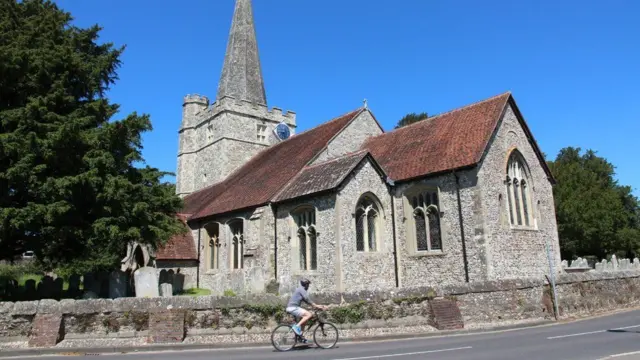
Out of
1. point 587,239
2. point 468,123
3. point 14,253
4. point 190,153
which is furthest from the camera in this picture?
point 190,153

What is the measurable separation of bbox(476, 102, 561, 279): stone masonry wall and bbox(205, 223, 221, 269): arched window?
14.0 metres

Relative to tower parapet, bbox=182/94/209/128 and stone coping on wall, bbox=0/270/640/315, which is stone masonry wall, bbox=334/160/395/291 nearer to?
stone coping on wall, bbox=0/270/640/315

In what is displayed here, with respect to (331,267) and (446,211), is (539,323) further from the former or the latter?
(331,267)

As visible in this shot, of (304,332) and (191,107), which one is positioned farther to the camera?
(191,107)

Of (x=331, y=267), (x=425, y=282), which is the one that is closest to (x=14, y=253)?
(x=331, y=267)

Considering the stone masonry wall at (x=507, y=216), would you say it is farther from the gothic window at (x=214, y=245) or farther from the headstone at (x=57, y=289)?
the headstone at (x=57, y=289)

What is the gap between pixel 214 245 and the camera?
2553 cm

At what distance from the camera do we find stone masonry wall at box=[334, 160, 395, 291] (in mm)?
17142

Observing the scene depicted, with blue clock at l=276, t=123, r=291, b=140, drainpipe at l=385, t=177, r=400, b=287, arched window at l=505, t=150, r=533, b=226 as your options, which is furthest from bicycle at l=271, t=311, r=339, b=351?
blue clock at l=276, t=123, r=291, b=140

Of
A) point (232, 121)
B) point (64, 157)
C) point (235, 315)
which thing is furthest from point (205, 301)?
point (232, 121)

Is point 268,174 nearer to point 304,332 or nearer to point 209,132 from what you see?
point 209,132

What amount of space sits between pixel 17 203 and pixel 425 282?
14669 mm

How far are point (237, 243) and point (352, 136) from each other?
26.7 feet

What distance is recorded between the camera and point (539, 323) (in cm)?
1306
